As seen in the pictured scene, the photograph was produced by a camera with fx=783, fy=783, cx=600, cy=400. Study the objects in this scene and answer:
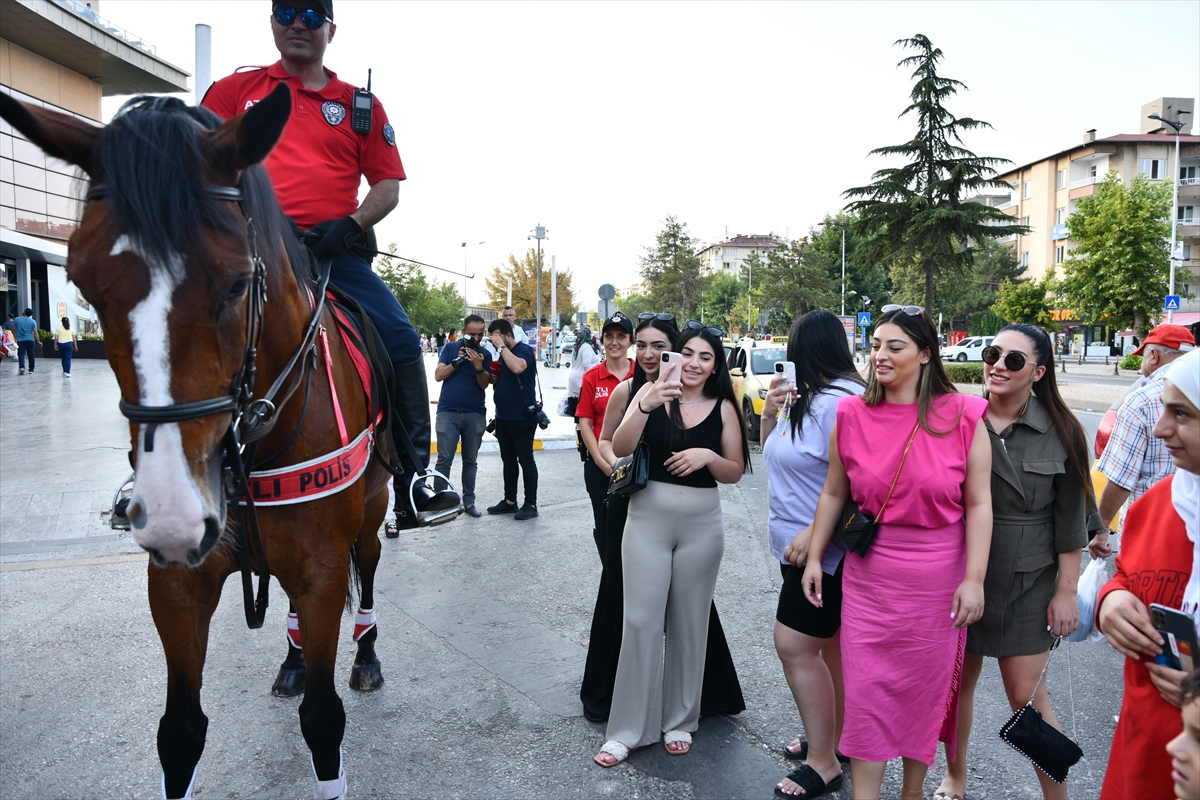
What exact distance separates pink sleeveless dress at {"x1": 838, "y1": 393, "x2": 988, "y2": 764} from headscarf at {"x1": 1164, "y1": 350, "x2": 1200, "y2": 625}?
112cm

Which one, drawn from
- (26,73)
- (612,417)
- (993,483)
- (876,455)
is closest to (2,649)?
(612,417)

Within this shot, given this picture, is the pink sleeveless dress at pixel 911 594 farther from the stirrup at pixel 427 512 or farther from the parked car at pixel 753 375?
the parked car at pixel 753 375

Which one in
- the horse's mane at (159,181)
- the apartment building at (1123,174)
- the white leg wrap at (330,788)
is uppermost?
the apartment building at (1123,174)

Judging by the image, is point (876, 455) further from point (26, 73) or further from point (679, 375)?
point (26, 73)

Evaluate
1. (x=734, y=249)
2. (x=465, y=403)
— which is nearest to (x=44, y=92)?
(x=465, y=403)

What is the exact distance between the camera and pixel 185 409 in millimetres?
1883

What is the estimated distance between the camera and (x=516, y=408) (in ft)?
28.7

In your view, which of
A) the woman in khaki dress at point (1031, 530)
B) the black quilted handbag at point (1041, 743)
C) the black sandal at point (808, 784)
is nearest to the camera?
the black quilted handbag at point (1041, 743)

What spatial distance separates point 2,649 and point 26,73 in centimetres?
4009

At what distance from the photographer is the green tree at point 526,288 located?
64688mm

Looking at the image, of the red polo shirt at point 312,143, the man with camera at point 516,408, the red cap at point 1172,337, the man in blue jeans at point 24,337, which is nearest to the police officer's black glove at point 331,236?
the red polo shirt at point 312,143

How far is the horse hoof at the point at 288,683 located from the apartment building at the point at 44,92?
106 feet

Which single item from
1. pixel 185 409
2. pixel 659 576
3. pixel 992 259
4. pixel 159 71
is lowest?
pixel 659 576

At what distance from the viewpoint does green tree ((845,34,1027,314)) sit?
2278cm
